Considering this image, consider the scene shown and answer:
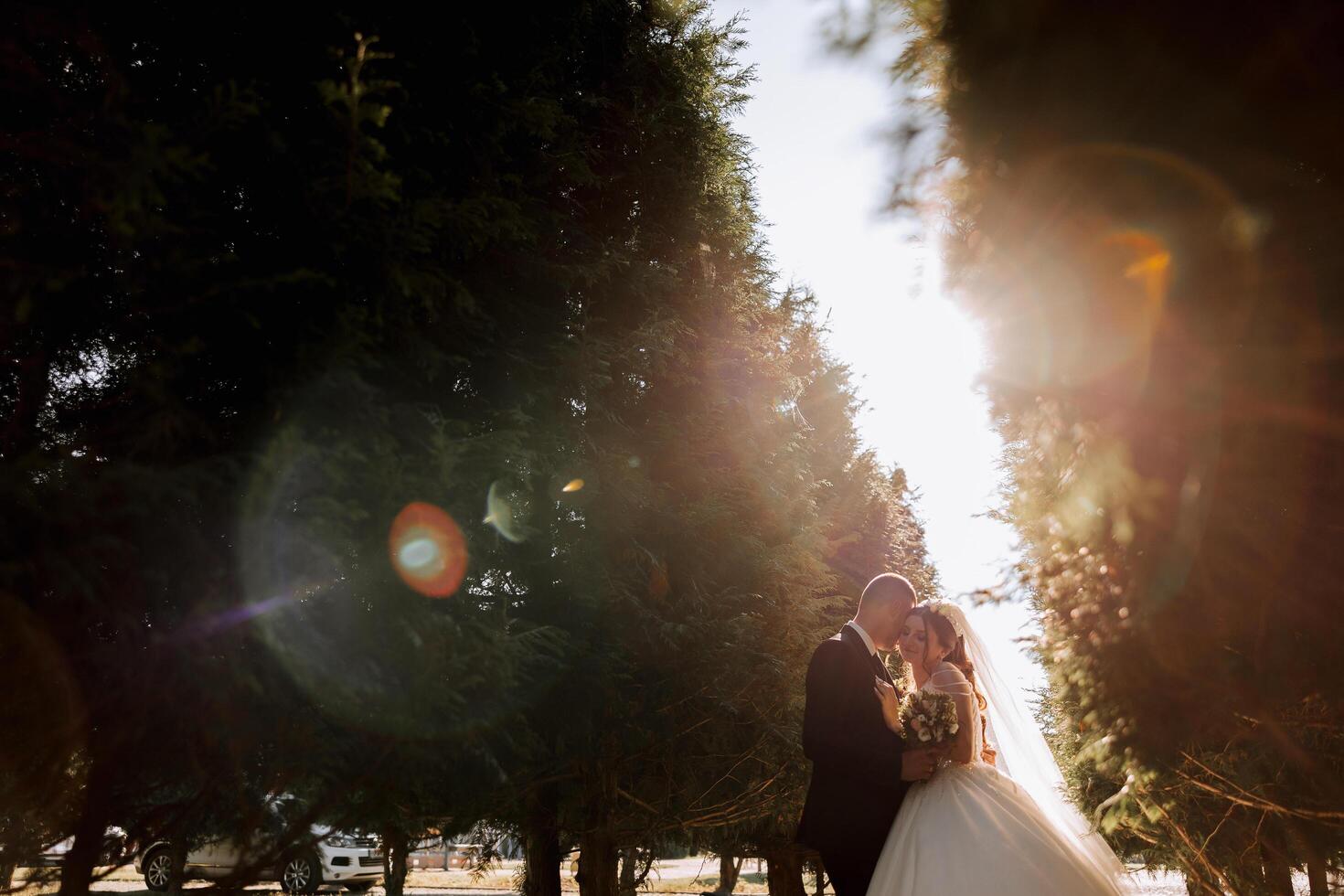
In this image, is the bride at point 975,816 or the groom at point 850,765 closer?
the bride at point 975,816

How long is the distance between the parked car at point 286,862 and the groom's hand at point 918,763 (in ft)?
12.3

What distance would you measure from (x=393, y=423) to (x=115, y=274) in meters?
1.66

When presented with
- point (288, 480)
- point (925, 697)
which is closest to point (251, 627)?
point (288, 480)

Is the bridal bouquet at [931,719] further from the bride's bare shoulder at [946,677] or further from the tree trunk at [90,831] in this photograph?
the tree trunk at [90,831]

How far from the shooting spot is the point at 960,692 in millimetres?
5629

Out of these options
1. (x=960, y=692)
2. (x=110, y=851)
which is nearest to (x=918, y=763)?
(x=960, y=692)

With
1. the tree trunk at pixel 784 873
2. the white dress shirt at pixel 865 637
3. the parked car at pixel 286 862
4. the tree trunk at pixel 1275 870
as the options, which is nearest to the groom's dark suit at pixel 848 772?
the white dress shirt at pixel 865 637

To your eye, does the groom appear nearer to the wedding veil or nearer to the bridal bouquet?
the bridal bouquet

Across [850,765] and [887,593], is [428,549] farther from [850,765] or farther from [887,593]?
[887,593]

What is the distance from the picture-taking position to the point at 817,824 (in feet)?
18.4

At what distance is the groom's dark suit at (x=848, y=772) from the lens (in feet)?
18.1

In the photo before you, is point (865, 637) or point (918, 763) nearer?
point (918, 763)

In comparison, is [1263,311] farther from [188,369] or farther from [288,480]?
[188,369]

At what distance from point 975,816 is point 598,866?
194 inches
